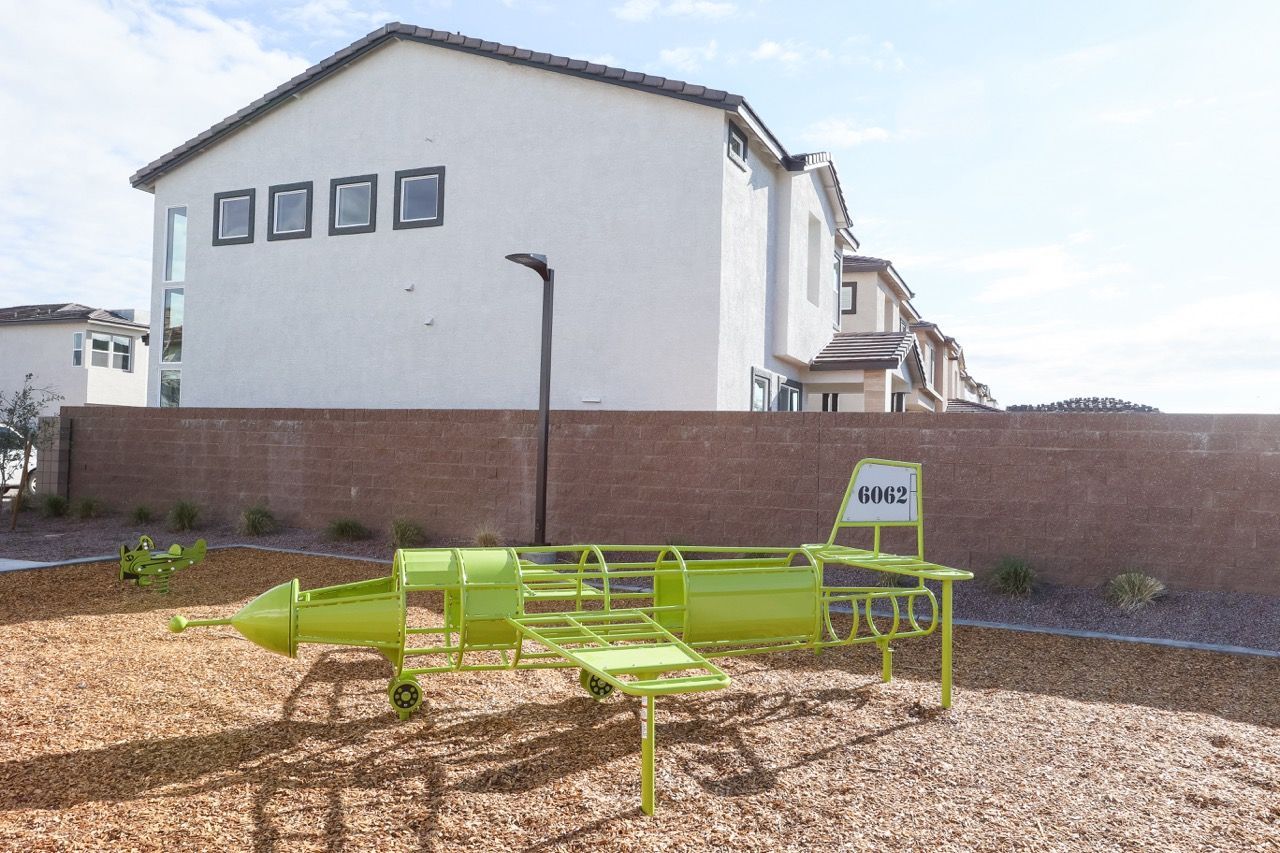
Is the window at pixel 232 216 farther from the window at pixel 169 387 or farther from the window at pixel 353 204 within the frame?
the window at pixel 169 387

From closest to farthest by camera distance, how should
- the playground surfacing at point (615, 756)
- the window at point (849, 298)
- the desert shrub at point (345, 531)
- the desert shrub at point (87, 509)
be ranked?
the playground surfacing at point (615, 756)
the desert shrub at point (345, 531)
the desert shrub at point (87, 509)
the window at point (849, 298)

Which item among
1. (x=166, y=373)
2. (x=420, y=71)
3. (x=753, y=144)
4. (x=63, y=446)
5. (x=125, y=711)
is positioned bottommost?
(x=125, y=711)

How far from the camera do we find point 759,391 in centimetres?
1631

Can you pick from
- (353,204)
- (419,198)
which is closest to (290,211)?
(353,204)

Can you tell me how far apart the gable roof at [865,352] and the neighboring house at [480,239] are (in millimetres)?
356

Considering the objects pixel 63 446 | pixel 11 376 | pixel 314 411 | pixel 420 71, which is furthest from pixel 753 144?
pixel 11 376

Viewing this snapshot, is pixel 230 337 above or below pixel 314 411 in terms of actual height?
above

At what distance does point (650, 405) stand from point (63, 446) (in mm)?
11312

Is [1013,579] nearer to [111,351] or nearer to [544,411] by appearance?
[544,411]

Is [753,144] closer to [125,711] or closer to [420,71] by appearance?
[420,71]

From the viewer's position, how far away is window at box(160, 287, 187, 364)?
750 inches

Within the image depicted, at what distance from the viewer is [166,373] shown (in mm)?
19297

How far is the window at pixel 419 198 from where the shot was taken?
53.6 ft

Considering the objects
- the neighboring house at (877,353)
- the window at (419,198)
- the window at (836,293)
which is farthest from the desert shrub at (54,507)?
the window at (836,293)
